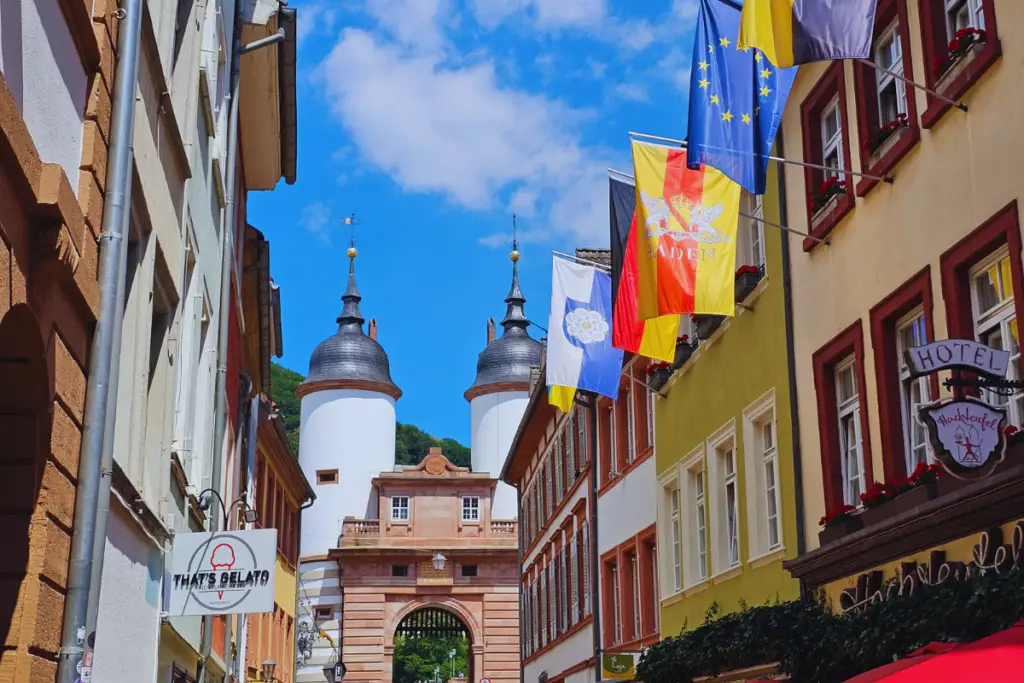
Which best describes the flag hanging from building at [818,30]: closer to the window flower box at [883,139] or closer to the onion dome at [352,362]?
the window flower box at [883,139]

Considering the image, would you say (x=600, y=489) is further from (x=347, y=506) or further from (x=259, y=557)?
(x=347, y=506)

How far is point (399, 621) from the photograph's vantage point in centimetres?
6141

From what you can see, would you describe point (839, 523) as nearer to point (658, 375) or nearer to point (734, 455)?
point (734, 455)

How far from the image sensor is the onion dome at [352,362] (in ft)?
242

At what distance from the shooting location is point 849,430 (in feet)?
48.0

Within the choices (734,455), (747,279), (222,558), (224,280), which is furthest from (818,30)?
(734,455)

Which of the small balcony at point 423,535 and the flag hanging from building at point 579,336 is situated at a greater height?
the small balcony at point 423,535

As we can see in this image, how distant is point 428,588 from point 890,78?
50.7 metres

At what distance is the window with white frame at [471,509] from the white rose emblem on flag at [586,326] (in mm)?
45371

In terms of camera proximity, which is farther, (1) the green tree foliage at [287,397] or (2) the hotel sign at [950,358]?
(1) the green tree foliage at [287,397]

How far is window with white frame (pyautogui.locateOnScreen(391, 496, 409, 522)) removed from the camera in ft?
215

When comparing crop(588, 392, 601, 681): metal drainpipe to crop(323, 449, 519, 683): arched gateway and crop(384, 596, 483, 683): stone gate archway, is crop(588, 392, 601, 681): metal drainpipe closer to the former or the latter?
crop(323, 449, 519, 683): arched gateway

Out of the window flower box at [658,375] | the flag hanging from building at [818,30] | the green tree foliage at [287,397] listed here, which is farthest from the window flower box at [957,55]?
the green tree foliage at [287,397]

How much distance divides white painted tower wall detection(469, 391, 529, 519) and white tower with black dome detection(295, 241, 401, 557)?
4724 mm
